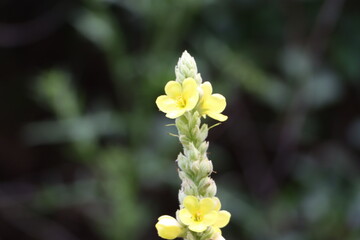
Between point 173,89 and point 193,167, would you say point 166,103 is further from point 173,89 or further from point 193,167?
point 193,167

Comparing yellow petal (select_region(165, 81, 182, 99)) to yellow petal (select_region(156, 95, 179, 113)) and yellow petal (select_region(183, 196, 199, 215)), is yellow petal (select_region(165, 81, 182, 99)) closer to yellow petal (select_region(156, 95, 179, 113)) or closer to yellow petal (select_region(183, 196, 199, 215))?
yellow petal (select_region(156, 95, 179, 113))

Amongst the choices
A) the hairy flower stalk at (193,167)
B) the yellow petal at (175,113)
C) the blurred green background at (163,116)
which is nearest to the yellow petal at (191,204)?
the hairy flower stalk at (193,167)

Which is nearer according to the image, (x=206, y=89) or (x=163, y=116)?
(x=206, y=89)

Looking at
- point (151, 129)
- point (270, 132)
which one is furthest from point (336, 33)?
point (151, 129)

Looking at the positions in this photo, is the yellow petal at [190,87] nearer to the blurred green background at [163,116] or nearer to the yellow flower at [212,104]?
the yellow flower at [212,104]

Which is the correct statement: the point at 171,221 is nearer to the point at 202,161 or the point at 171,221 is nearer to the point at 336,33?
the point at 202,161

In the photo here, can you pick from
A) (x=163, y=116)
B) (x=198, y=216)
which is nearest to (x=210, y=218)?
(x=198, y=216)

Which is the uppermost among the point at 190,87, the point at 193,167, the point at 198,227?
the point at 190,87
